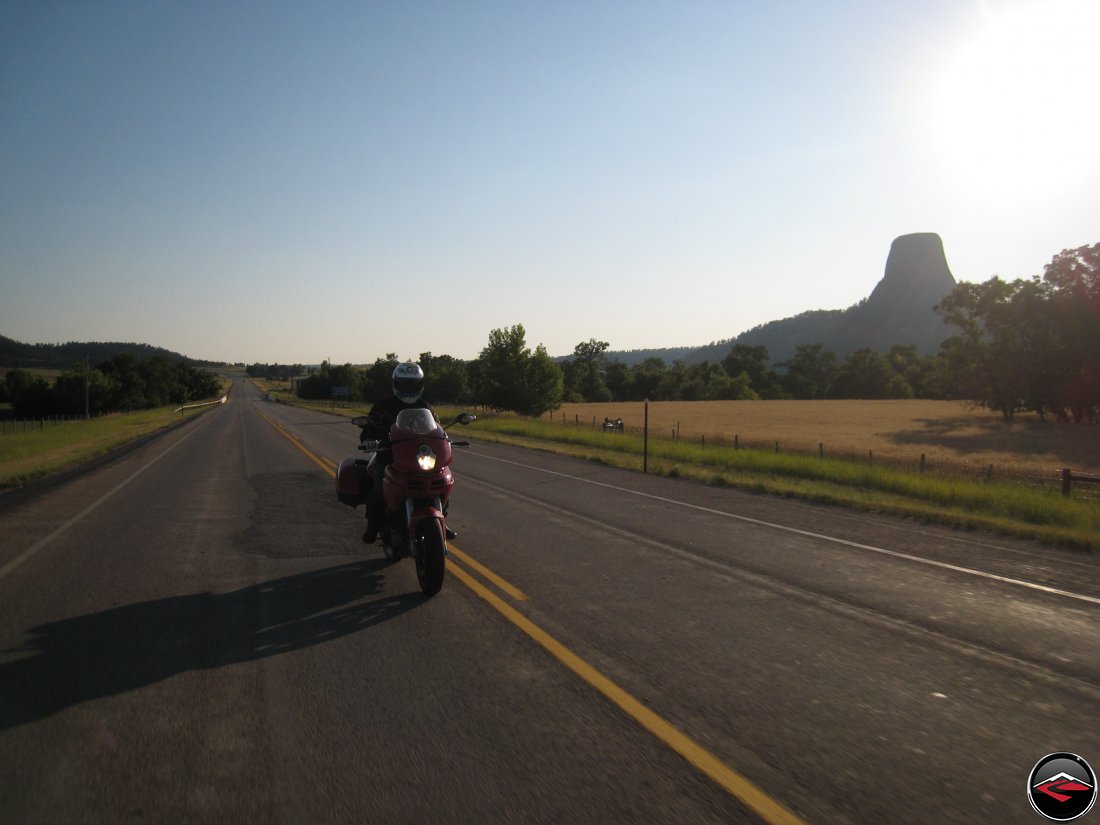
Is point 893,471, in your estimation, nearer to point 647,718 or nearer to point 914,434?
point 647,718

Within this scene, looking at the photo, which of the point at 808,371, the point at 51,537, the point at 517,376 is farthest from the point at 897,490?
the point at 808,371

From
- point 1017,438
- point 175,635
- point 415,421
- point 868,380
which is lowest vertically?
point 1017,438

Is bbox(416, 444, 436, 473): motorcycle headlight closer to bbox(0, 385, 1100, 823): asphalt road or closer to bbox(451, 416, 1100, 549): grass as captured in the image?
bbox(0, 385, 1100, 823): asphalt road

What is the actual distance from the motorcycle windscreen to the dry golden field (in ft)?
62.0

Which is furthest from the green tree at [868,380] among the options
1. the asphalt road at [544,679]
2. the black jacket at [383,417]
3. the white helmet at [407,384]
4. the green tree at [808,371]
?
the black jacket at [383,417]

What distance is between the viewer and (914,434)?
56.5 meters

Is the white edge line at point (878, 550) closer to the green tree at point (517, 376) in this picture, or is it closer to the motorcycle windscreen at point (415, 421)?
the motorcycle windscreen at point (415, 421)

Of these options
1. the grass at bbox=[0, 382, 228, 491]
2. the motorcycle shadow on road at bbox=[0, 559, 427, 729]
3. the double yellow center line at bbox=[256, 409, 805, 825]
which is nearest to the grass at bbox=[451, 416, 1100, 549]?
the double yellow center line at bbox=[256, 409, 805, 825]

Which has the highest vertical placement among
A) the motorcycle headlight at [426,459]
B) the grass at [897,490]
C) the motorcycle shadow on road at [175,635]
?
the motorcycle headlight at [426,459]

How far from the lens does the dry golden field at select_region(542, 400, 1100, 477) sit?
38844 millimetres

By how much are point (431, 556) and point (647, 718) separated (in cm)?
306

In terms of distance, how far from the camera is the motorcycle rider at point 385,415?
7738 mm

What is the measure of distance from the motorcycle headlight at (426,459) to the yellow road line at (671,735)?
1.57m

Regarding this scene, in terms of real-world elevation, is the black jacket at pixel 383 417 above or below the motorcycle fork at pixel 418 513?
above
